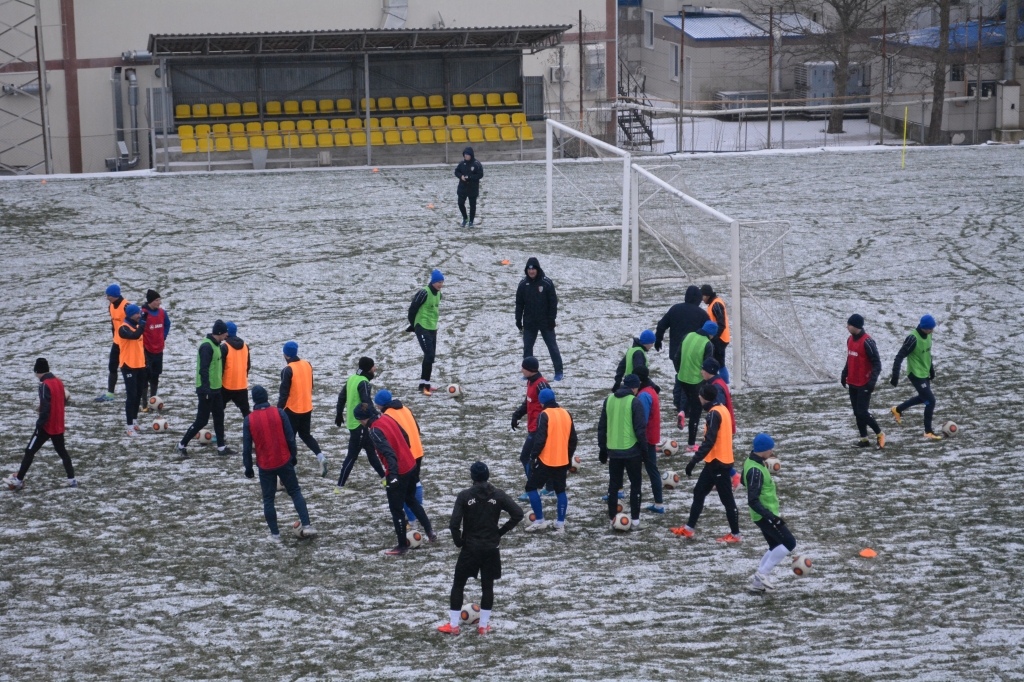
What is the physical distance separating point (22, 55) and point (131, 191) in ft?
39.4

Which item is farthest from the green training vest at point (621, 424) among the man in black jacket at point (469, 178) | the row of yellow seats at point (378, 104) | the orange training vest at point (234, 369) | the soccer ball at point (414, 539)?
the row of yellow seats at point (378, 104)

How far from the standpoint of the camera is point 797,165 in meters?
32.2

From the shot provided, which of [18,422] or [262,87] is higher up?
[262,87]

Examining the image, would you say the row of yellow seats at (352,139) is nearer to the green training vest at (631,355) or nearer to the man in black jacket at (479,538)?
the green training vest at (631,355)

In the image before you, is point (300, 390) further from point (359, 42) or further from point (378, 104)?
point (378, 104)

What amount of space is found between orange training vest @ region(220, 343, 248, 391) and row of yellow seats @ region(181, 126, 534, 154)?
20.8 metres

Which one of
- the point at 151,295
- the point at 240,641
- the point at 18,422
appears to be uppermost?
the point at 151,295

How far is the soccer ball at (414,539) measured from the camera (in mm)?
11453

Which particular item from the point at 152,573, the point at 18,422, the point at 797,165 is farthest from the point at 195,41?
the point at 152,573

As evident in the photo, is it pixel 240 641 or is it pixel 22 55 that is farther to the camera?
pixel 22 55

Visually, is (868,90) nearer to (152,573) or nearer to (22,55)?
(22,55)

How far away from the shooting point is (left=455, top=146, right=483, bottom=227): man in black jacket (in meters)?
24.3

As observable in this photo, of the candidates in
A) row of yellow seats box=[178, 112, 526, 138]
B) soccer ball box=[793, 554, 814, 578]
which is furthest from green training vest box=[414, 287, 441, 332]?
row of yellow seats box=[178, 112, 526, 138]

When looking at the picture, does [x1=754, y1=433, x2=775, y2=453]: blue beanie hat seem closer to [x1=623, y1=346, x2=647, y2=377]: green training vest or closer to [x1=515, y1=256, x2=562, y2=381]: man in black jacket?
[x1=623, y1=346, x2=647, y2=377]: green training vest
